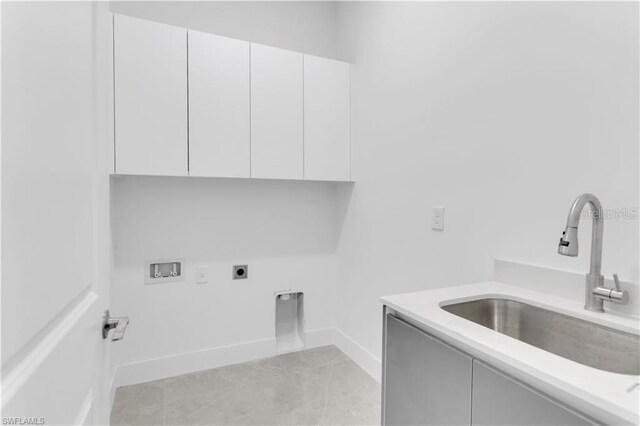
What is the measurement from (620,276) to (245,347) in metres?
2.10

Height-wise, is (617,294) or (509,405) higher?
(617,294)

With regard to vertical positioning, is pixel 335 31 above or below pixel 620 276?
above

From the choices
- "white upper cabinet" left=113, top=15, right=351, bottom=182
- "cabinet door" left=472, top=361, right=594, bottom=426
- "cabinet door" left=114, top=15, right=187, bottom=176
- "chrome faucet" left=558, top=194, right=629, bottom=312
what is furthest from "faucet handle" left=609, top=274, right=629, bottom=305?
"cabinet door" left=114, top=15, right=187, bottom=176

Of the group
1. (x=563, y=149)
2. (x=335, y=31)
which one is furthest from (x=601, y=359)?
(x=335, y=31)

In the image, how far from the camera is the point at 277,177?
83.4 inches

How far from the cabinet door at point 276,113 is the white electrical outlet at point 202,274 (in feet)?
2.37

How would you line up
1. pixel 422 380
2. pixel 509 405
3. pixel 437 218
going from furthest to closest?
pixel 437 218
pixel 422 380
pixel 509 405

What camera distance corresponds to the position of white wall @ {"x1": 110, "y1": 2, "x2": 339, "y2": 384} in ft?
6.62

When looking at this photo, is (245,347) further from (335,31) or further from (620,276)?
(335,31)

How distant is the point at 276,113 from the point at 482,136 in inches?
48.9

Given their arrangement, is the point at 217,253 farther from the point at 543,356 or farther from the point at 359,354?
the point at 543,356

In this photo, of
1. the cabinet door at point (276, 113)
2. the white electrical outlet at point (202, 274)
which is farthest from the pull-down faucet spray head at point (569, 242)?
the white electrical outlet at point (202, 274)

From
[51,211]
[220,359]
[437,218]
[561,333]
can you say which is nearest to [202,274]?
[220,359]

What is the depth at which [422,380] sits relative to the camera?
0.94m
